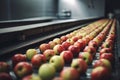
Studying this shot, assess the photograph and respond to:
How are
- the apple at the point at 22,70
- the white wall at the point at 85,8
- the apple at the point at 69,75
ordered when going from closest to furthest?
the apple at the point at 69,75, the apple at the point at 22,70, the white wall at the point at 85,8

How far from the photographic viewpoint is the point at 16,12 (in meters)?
11.1

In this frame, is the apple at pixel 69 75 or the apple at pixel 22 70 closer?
the apple at pixel 69 75

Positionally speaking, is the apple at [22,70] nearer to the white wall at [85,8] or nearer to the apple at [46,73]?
the apple at [46,73]

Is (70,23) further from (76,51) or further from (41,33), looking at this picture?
(76,51)

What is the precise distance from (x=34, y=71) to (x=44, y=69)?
0.29m

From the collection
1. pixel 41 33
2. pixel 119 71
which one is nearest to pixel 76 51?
pixel 119 71

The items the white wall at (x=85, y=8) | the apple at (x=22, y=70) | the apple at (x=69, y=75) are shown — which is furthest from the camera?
the white wall at (x=85, y=8)

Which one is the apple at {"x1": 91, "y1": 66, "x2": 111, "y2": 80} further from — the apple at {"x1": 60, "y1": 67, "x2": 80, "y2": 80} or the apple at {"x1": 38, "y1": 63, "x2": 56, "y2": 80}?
the apple at {"x1": 38, "y1": 63, "x2": 56, "y2": 80}

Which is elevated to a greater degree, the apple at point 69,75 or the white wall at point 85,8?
the white wall at point 85,8

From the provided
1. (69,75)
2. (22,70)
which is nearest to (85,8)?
(22,70)

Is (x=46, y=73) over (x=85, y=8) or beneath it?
beneath

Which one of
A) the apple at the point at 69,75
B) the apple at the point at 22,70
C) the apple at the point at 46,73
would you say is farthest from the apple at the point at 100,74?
the apple at the point at 22,70

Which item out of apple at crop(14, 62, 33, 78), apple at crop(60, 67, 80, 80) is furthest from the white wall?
apple at crop(60, 67, 80, 80)

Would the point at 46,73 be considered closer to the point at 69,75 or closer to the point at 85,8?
the point at 69,75
